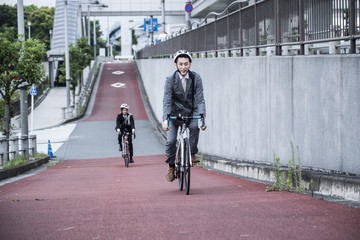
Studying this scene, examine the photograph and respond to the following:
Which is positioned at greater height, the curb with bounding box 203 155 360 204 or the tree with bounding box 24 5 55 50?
the tree with bounding box 24 5 55 50

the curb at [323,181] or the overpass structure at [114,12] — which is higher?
the overpass structure at [114,12]

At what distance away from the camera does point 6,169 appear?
1523 cm

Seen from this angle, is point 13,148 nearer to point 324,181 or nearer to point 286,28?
point 286,28

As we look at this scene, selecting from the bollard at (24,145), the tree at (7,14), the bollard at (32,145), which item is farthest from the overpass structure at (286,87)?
the tree at (7,14)

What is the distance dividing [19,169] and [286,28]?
933 cm

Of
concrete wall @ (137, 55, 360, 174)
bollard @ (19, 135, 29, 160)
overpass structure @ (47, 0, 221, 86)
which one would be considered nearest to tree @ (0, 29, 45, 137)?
bollard @ (19, 135, 29, 160)

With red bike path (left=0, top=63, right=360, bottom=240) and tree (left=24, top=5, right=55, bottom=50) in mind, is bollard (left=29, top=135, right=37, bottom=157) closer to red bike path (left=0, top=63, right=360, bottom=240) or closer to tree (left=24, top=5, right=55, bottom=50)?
red bike path (left=0, top=63, right=360, bottom=240)

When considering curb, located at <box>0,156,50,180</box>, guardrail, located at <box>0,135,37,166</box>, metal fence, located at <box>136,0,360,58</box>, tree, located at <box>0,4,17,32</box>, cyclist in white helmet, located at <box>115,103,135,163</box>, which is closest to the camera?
metal fence, located at <box>136,0,360,58</box>

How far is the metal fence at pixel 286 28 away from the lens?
332 inches

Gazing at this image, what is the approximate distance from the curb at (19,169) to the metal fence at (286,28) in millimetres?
6894

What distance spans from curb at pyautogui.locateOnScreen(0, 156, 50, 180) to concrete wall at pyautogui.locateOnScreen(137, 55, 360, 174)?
5772 millimetres

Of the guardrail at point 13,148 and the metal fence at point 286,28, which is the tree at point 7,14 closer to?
the guardrail at point 13,148

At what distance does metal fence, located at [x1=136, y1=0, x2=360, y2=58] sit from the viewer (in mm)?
8445

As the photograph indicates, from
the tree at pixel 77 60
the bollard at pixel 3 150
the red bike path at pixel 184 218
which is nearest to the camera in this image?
the red bike path at pixel 184 218
